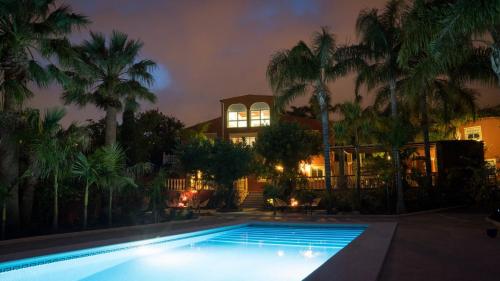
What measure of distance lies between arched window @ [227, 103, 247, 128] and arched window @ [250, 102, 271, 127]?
0.58 meters

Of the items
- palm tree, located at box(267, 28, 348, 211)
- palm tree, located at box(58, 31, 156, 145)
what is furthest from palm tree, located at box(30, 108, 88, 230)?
palm tree, located at box(267, 28, 348, 211)

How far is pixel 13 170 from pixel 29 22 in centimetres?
433

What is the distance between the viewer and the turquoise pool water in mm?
7168

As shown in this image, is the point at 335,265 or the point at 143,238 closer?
the point at 335,265

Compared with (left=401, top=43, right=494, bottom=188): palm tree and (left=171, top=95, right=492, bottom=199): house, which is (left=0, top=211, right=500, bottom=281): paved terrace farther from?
(left=171, top=95, right=492, bottom=199): house

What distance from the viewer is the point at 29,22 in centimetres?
1120

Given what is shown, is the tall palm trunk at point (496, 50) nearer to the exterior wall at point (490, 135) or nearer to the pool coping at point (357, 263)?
the pool coping at point (357, 263)

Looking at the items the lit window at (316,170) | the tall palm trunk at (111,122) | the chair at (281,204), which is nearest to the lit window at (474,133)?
the lit window at (316,170)

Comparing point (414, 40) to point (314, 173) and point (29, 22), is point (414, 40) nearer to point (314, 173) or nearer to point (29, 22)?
point (29, 22)

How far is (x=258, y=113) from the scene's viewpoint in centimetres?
3069

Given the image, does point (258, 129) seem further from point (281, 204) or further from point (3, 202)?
point (3, 202)

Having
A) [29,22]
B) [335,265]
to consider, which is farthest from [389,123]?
[29,22]

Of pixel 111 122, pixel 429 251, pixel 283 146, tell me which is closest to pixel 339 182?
pixel 283 146

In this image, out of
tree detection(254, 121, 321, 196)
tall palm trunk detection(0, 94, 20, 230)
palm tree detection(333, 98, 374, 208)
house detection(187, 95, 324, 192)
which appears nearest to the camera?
tall palm trunk detection(0, 94, 20, 230)
